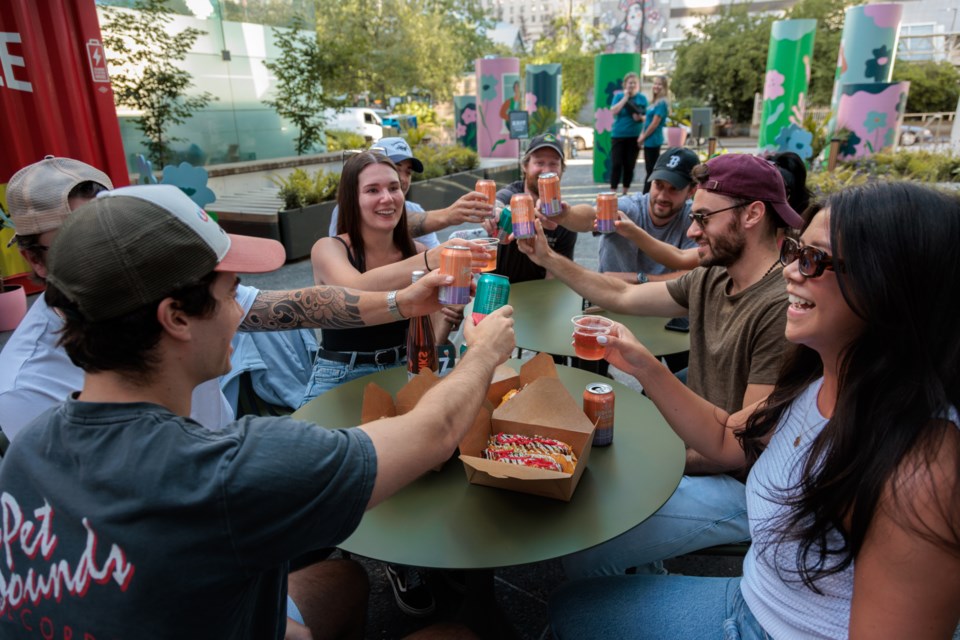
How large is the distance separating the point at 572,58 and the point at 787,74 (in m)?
27.0

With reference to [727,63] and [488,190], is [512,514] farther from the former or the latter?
[727,63]

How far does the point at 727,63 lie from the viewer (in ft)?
97.3

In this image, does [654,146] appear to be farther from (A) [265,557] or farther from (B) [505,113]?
(A) [265,557]

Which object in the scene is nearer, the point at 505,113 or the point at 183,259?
the point at 183,259

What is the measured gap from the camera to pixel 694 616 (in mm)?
1646

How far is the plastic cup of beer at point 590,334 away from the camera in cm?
202

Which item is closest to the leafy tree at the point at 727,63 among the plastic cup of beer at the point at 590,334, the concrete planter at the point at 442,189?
the concrete planter at the point at 442,189

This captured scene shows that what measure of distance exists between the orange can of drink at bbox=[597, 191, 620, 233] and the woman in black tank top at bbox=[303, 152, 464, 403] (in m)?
1.06

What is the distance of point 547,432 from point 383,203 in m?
1.72

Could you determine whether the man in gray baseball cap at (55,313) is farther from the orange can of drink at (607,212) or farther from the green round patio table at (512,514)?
the orange can of drink at (607,212)

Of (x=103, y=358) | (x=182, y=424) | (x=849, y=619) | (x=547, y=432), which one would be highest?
(x=103, y=358)

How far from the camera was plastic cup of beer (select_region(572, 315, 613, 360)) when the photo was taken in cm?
202

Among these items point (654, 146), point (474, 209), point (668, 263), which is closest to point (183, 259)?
point (474, 209)

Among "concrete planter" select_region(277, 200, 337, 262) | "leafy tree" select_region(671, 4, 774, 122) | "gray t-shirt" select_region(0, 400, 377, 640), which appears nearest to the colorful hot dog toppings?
"gray t-shirt" select_region(0, 400, 377, 640)
